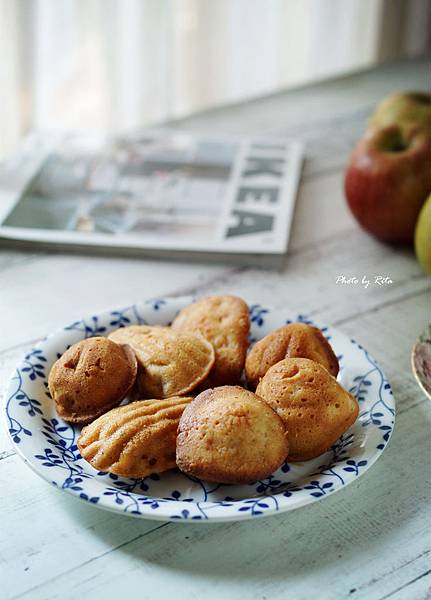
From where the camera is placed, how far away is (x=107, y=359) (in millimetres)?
622

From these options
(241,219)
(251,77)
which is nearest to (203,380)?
(241,219)

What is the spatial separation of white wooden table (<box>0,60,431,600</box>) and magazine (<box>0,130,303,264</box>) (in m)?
0.03

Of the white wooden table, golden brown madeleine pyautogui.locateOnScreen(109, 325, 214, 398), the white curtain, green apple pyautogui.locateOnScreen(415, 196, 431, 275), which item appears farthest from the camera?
the white curtain

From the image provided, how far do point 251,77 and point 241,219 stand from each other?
0.89m

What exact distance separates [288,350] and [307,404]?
0.07 m

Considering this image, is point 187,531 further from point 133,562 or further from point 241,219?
point 241,219

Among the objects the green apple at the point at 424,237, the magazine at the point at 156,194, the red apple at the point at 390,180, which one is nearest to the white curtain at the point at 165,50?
the magazine at the point at 156,194

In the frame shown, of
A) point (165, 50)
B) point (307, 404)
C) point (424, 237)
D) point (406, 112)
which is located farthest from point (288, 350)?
point (165, 50)

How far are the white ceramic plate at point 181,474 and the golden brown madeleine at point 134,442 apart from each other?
2 centimetres

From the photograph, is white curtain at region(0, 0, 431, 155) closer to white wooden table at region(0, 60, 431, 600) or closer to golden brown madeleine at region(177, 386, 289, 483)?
white wooden table at region(0, 60, 431, 600)

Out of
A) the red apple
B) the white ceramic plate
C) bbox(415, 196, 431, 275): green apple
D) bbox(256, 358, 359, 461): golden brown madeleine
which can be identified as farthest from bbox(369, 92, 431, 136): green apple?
bbox(256, 358, 359, 461): golden brown madeleine

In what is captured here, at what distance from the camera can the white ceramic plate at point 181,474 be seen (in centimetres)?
53

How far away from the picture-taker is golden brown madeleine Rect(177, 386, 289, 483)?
542mm

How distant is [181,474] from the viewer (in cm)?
59
